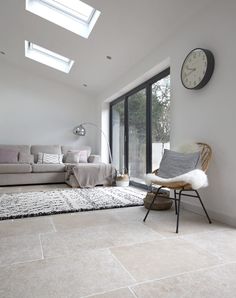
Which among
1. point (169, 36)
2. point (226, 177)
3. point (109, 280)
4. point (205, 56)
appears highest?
point (169, 36)

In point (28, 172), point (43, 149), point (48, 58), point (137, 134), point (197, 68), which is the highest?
point (48, 58)

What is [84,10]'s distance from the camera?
3.67 m

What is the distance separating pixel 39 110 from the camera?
6.20 m

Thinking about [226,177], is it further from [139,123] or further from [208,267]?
[139,123]

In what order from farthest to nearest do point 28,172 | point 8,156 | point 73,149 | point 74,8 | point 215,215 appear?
point 73,149 → point 8,156 → point 28,172 → point 74,8 → point 215,215

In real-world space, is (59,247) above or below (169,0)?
below

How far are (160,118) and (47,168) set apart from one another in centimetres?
266

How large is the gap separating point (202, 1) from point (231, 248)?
2.46 metres

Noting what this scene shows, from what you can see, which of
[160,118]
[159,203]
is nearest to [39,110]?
[160,118]

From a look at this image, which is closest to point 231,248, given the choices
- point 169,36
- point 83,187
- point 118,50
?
point 169,36

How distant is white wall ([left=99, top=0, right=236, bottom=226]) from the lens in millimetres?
2285

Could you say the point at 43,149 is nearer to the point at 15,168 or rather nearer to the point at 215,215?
the point at 15,168

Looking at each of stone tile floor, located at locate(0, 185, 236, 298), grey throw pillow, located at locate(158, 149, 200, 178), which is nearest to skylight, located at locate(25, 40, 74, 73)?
grey throw pillow, located at locate(158, 149, 200, 178)

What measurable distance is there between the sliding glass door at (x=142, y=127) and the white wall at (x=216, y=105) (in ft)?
2.32
